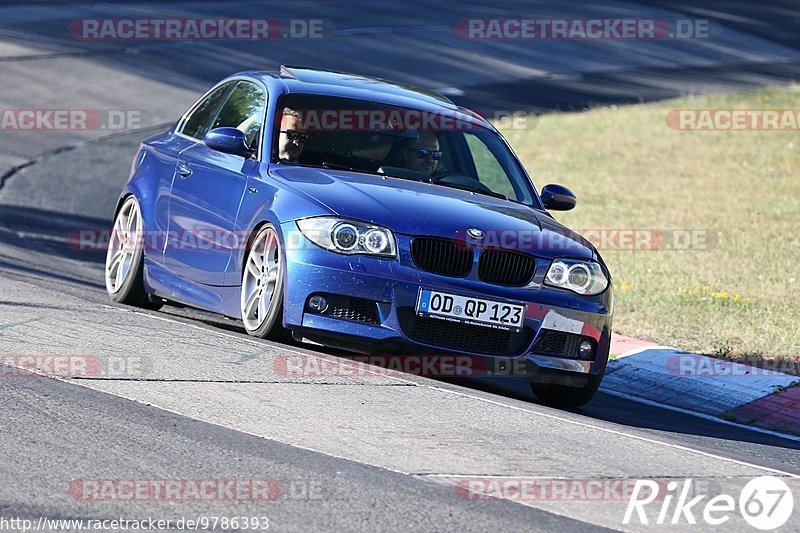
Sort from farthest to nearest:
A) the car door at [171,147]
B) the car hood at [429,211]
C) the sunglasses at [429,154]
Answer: the car door at [171,147]
the sunglasses at [429,154]
the car hood at [429,211]

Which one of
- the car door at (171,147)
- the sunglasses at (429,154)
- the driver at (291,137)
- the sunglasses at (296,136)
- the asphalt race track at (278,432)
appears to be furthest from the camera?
the car door at (171,147)

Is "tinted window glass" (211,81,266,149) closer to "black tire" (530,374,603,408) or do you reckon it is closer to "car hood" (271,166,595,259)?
"car hood" (271,166,595,259)

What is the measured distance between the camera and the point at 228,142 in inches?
336

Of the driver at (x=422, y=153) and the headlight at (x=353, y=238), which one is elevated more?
the driver at (x=422, y=153)

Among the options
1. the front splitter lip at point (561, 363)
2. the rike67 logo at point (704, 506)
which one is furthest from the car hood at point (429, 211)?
the rike67 logo at point (704, 506)

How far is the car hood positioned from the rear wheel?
173cm

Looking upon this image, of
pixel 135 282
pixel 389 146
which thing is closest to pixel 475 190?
pixel 389 146

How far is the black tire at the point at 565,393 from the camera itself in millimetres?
8008

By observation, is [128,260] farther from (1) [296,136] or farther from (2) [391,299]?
(2) [391,299]

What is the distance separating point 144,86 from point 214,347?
52.1 feet

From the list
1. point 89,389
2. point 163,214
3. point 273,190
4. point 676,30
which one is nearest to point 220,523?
point 89,389

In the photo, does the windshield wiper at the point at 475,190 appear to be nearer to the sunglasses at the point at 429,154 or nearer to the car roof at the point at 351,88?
the sunglasses at the point at 429,154

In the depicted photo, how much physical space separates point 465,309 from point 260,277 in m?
1.25

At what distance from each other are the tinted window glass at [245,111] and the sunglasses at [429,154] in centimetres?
99
